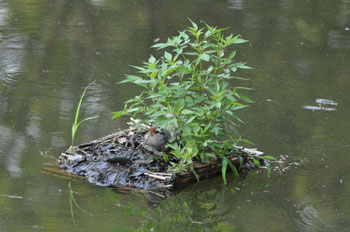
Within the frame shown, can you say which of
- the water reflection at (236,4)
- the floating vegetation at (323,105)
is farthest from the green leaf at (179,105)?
the water reflection at (236,4)

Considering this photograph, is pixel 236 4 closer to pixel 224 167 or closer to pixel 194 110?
pixel 194 110

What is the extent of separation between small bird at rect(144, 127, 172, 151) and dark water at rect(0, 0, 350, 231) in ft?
1.30

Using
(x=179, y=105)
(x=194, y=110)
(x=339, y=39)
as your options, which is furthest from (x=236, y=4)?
(x=179, y=105)

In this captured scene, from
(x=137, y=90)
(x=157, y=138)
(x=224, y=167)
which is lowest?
(x=137, y=90)

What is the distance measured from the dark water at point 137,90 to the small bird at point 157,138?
1.30 feet

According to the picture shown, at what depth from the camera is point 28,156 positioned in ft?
15.3

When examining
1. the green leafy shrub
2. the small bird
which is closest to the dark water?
the green leafy shrub

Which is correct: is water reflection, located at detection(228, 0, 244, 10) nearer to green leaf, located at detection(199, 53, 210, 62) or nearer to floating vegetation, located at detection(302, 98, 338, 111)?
floating vegetation, located at detection(302, 98, 338, 111)

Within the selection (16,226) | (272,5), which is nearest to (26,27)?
(272,5)

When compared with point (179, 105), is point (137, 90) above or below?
below

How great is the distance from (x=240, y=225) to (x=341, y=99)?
9.08 ft

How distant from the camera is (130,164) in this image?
4.30m

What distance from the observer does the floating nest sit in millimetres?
4215

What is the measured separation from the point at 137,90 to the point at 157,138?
1.94 metres
